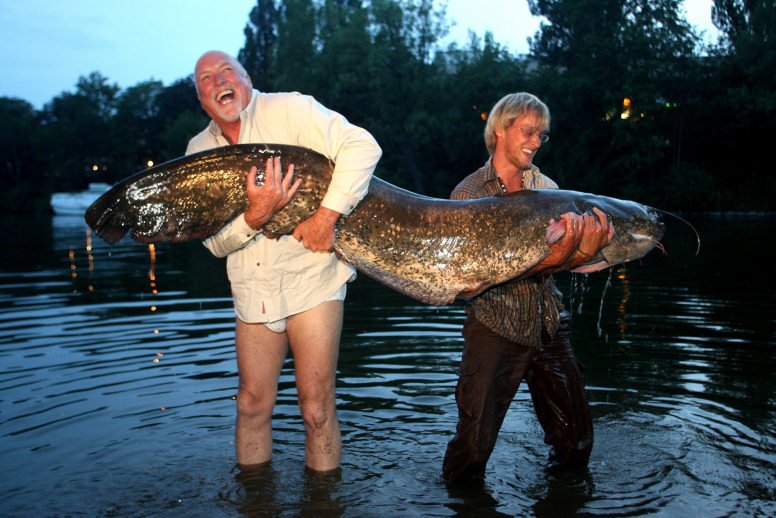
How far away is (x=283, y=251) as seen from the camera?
4516 mm

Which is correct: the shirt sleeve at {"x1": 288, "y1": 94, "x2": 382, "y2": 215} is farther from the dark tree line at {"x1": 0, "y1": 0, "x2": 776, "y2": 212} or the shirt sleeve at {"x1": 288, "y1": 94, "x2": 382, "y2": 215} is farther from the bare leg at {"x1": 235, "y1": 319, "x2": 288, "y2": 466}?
the dark tree line at {"x1": 0, "y1": 0, "x2": 776, "y2": 212}

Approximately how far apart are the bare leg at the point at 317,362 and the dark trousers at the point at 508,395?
78cm

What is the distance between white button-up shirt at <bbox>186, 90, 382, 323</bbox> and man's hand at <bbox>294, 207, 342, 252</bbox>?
0.20ft

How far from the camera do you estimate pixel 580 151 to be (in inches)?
1778

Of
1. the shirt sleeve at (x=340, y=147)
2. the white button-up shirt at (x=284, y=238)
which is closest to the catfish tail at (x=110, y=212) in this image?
the white button-up shirt at (x=284, y=238)

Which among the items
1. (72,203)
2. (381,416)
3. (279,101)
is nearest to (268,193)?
(279,101)

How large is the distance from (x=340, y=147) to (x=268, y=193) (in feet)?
1.55

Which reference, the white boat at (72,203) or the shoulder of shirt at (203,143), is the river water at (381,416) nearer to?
the shoulder of shirt at (203,143)

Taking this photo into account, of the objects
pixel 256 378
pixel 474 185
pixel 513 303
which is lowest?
pixel 256 378

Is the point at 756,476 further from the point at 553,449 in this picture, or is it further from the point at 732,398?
the point at 732,398

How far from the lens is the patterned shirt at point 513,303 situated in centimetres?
469

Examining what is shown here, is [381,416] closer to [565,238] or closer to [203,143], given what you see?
[565,238]

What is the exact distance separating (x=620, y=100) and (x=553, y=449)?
40.9m

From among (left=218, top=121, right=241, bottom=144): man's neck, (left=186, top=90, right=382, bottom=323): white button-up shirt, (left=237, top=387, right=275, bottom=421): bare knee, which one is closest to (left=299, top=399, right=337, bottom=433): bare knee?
(left=237, top=387, right=275, bottom=421): bare knee
